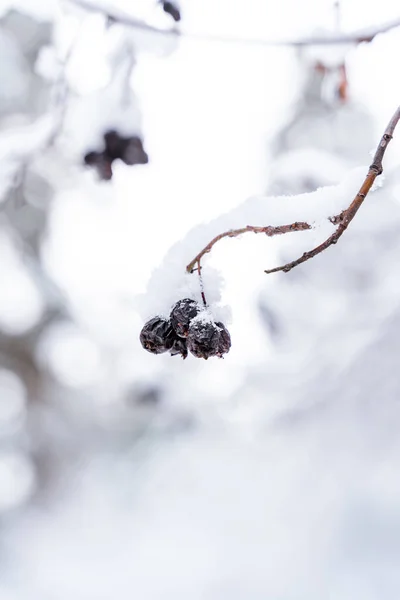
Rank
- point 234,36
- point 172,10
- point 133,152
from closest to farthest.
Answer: point 172,10, point 234,36, point 133,152

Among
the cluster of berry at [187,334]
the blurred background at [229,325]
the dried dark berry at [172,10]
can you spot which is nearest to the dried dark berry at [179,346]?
the cluster of berry at [187,334]

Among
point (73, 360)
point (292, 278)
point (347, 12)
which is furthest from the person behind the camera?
point (73, 360)

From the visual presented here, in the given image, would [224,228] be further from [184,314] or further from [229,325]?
[229,325]

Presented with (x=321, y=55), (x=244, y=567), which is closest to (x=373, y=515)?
(x=244, y=567)

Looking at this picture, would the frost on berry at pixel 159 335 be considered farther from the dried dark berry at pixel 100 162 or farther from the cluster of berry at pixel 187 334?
the dried dark berry at pixel 100 162

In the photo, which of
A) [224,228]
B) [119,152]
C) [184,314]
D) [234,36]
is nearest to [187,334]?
[184,314]

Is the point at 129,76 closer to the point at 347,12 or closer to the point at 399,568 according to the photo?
the point at 347,12
